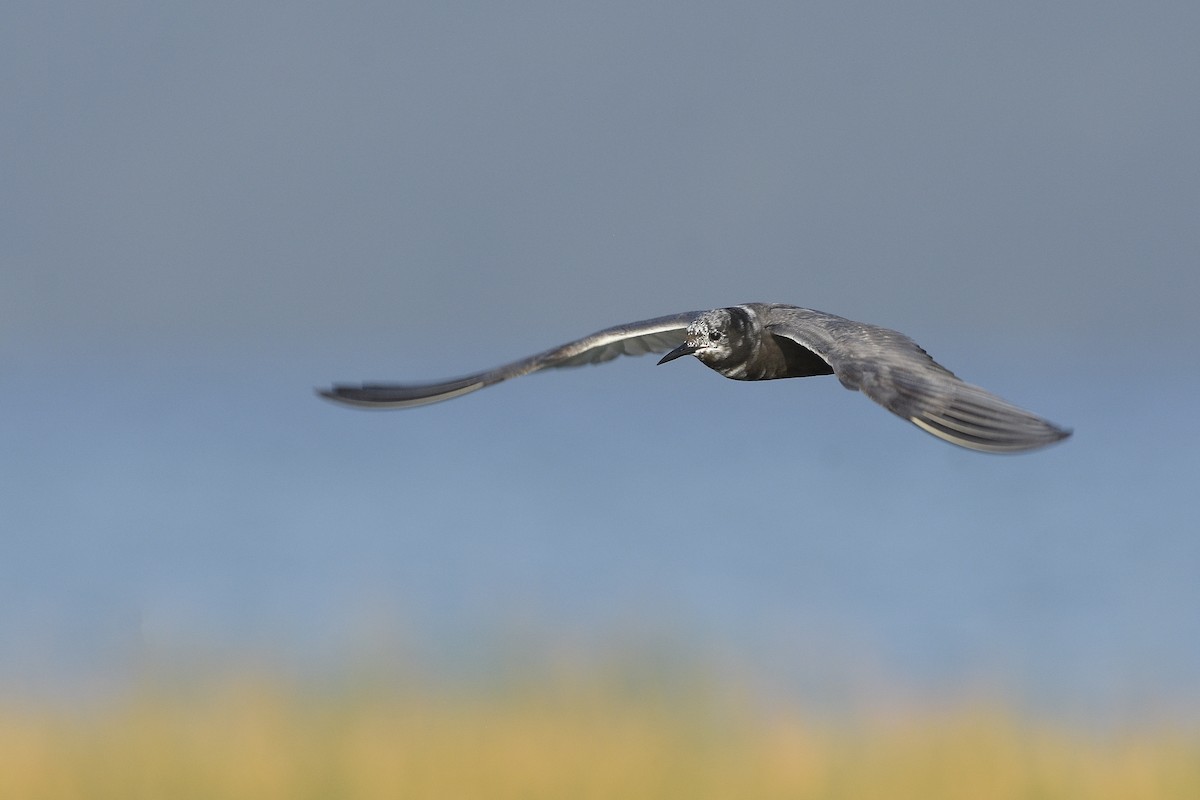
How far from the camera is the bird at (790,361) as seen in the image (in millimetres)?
9961

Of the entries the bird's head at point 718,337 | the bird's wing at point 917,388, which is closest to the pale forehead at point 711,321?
the bird's head at point 718,337

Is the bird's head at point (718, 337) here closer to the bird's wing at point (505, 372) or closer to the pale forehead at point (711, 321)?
the pale forehead at point (711, 321)

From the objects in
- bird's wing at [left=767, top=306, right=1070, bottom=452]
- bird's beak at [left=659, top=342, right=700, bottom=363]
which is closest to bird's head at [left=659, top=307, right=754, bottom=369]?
bird's beak at [left=659, top=342, right=700, bottom=363]

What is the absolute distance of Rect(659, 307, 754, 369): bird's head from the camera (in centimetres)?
1295

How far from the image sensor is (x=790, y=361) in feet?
43.9

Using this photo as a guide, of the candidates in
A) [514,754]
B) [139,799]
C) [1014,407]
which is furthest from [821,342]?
[139,799]

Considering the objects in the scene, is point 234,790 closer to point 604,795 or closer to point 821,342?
point 604,795

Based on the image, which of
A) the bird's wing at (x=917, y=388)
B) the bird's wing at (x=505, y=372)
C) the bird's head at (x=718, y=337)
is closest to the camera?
the bird's wing at (x=917, y=388)

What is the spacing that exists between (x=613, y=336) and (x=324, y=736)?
379 centimetres

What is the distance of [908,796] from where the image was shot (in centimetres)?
1312

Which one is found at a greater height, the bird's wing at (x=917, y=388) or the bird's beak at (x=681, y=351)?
Result: the bird's beak at (x=681, y=351)

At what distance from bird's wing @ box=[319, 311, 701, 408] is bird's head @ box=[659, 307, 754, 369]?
0.13 m

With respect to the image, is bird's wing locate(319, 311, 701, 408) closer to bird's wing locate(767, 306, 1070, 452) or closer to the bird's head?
the bird's head

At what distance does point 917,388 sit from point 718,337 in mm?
2720
